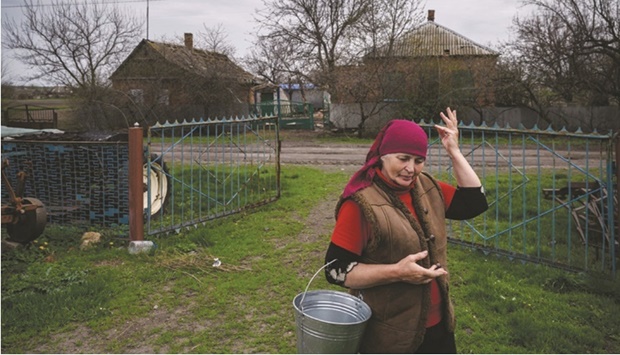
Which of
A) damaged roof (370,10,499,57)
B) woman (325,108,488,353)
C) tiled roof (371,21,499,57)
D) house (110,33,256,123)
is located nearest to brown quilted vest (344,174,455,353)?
woman (325,108,488,353)

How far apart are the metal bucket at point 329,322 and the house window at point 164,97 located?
24664 mm

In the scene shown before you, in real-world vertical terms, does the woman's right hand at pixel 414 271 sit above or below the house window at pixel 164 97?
below

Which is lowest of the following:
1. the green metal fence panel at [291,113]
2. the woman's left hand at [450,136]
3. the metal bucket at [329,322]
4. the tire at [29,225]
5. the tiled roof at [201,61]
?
the tire at [29,225]

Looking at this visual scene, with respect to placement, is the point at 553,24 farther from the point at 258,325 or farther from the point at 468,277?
the point at 258,325

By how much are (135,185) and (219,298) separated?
2322mm

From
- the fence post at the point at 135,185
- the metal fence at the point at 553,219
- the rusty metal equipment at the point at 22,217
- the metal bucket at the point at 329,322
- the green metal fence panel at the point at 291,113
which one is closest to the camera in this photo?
the metal bucket at the point at 329,322

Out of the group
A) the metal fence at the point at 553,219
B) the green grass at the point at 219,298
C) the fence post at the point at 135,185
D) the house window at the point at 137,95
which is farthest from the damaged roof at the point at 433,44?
the green grass at the point at 219,298

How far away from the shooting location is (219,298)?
17.8 ft

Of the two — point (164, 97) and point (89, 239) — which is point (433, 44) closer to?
point (164, 97)

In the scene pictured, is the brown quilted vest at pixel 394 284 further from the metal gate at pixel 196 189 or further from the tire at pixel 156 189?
the tire at pixel 156 189

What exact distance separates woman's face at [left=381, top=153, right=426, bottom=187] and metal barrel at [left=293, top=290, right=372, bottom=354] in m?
0.58

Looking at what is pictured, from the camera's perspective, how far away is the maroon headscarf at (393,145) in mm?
2506

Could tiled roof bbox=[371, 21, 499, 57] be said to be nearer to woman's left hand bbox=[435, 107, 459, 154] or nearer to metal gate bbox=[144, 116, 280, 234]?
metal gate bbox=[144, 116, 280, 234]

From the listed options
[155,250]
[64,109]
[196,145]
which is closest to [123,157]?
[155,250]
